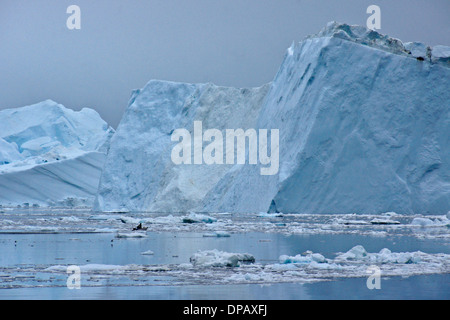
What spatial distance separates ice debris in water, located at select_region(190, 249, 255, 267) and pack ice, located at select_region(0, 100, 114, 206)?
36036 mm

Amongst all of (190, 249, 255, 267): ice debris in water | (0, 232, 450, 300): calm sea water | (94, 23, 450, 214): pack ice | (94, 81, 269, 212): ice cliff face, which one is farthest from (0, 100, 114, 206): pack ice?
(190, 249, 255, 267): ice debris in water

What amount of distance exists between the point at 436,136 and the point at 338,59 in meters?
4.29

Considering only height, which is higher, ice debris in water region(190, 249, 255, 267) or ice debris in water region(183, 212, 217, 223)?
ice debris in water region(190, 249, 255, 267)

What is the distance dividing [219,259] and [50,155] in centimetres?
4316

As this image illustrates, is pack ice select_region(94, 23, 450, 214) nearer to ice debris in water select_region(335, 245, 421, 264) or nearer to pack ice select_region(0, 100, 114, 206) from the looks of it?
ice debris in water select_region(335, 245, 421, 264)

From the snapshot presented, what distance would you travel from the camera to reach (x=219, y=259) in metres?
8.83

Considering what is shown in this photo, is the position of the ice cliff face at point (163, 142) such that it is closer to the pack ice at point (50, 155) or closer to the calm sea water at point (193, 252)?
the pack ice at point (50, 155)

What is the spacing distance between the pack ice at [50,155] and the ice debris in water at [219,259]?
118 ft

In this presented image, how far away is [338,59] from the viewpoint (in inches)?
989

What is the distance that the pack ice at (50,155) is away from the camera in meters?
44.4

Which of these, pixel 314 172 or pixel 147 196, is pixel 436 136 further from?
pixel 147 196

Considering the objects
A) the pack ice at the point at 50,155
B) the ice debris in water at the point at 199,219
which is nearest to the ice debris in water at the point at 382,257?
the ice debris in water at the point at 199,219

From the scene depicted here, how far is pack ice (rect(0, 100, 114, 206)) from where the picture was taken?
44.4 meters
